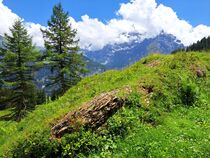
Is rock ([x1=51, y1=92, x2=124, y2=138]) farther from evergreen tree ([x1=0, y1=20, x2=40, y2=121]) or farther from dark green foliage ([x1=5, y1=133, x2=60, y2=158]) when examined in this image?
evergreen tree ([x1=0, y1=20, x2=40, y2=121])

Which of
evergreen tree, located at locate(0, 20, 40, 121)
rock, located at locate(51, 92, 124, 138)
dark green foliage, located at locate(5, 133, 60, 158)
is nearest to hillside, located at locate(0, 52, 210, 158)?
dark green foliage, located at locate(5, 133, 60, 158)

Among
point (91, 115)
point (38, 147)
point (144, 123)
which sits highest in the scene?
point (91, 115)

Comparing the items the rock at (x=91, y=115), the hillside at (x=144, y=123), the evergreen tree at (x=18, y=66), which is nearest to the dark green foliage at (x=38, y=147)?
the hillside at (x=144, y=123)

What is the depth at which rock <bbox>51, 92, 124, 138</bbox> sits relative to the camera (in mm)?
13812

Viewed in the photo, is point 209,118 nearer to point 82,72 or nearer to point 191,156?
point 191,156

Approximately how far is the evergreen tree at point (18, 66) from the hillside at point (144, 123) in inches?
1110

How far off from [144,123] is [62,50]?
1434 inches

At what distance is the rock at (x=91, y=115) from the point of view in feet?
45.3

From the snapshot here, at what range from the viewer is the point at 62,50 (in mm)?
50219

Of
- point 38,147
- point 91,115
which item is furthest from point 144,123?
point 38,147

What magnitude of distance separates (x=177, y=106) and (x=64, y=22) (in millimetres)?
35635

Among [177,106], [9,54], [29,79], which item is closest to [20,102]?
[29,79]

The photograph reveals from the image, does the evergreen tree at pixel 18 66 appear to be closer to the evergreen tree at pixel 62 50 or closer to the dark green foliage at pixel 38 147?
the evergreen tree at pixel 62 50

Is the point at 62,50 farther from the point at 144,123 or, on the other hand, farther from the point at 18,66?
the point at 144,123
